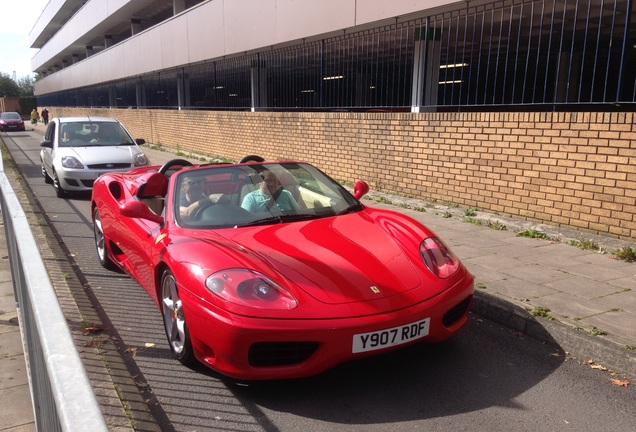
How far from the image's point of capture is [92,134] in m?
11.6

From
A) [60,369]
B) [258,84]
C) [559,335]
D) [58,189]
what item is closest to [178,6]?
[258,84]

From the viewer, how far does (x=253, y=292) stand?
10.1 ft

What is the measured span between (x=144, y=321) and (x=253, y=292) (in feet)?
5.70

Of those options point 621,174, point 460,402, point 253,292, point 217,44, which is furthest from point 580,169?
point 217,44

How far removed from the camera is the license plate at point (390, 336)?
2.99 meters

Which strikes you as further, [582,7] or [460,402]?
[582,7]

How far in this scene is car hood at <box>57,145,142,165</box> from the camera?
1050 centimetres

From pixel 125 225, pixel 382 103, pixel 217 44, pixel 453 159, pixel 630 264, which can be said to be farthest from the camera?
pixel 217 44

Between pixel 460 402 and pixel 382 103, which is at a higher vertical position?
pixel 382 103

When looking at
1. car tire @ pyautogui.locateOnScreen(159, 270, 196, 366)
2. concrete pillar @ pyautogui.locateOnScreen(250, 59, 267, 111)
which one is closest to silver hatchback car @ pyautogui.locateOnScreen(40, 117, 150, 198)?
concrete pillar @ pyautogui.locateOnScreen(250, 59, 267, 111)

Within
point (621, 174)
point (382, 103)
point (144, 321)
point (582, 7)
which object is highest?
point (582, 7)

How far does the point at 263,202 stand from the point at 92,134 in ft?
28.5

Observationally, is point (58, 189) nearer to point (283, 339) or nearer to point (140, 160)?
point (140, 160)

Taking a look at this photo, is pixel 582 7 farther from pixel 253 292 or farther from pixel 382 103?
pixel 253 292
